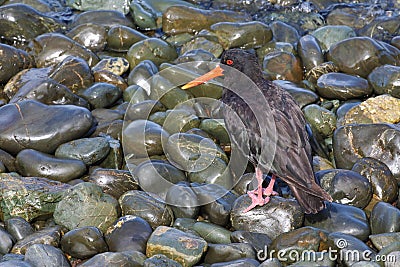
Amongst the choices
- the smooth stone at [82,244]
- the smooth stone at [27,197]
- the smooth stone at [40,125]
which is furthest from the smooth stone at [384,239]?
the smooth stone at [40,125]

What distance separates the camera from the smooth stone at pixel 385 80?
769cm

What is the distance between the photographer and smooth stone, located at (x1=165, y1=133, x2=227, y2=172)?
252 inches

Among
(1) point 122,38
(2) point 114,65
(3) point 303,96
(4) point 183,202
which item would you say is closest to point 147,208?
(4) point 183,202

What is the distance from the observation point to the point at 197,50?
874 centimetres

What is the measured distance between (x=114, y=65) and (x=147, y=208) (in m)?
3.35

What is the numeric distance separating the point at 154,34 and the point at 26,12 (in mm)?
2048

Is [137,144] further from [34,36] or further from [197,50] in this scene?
[34,36]

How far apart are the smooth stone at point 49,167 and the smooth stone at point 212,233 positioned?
4.82 ft

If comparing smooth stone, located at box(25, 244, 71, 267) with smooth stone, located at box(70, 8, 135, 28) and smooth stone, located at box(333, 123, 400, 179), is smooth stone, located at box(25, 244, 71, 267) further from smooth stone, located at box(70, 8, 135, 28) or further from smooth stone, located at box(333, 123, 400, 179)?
smooth stone, located at box(70, 8, 135, 28)

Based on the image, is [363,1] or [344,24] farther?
[363,1]

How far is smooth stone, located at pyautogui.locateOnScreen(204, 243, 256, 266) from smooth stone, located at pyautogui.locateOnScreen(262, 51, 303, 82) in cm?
384

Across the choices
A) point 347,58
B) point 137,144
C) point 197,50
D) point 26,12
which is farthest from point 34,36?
point 347,58

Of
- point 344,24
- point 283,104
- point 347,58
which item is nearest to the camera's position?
point 283,104

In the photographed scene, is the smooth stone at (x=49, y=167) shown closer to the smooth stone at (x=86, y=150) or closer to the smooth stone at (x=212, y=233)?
the smooth stone at (x=86, y=150)
